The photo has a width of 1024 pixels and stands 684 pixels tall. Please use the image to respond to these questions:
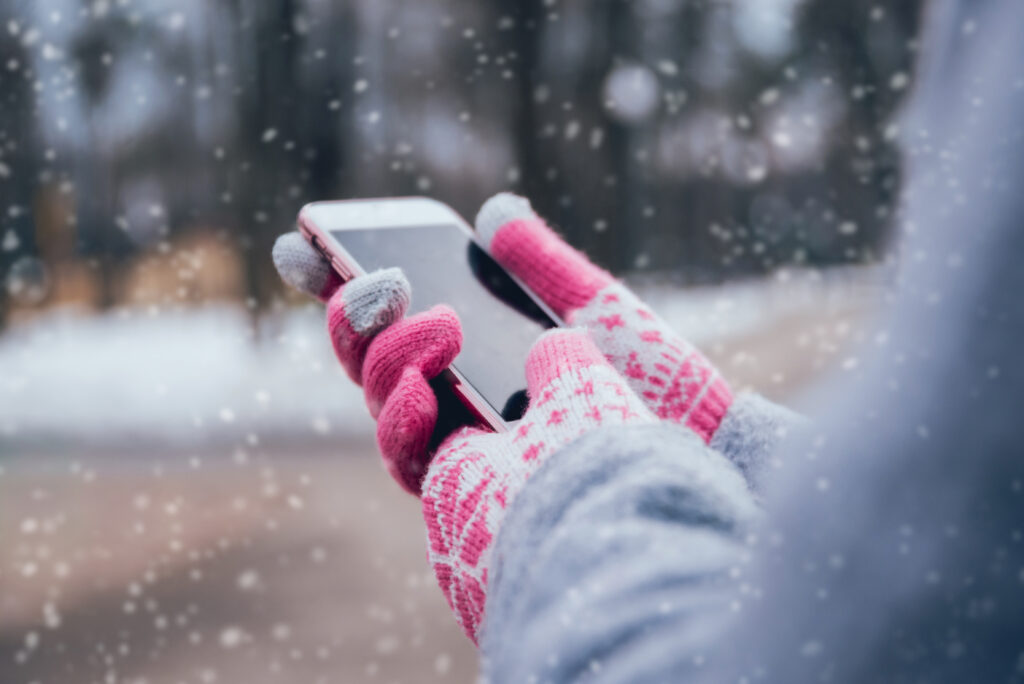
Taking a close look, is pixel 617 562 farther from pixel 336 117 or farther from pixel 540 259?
pixel 336 117

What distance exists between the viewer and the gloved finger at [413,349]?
22.1 inches

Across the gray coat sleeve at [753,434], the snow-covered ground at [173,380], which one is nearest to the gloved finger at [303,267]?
the gray coat sleeve at [753,434]

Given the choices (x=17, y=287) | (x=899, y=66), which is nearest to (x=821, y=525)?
(x=17, y=287)

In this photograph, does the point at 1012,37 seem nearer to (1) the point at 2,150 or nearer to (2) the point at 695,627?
(2) the point at 695,627

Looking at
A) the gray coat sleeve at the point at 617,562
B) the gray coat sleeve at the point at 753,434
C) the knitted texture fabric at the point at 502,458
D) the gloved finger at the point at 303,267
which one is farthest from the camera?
the gloved finger at the point at 303,267

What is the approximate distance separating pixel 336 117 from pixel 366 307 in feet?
8.04

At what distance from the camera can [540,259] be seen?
0.70 meters

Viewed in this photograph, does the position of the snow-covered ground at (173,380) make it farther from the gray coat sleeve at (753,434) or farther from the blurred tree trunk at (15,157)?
the gray coat sleeve at (753,434)

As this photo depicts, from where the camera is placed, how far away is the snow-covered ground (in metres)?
2.38

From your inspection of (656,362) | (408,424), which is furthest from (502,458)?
(656,362)

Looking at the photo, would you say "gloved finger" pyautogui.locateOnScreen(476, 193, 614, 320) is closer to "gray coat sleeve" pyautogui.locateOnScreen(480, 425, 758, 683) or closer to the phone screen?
the phone screen

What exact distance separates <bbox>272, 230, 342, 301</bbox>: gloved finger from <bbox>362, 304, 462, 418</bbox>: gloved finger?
11 cm

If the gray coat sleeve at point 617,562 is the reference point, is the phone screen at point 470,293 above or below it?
below

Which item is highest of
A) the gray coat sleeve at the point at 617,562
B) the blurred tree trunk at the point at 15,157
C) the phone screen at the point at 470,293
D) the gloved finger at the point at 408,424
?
the gray coat sleeve at the point at 617,562
